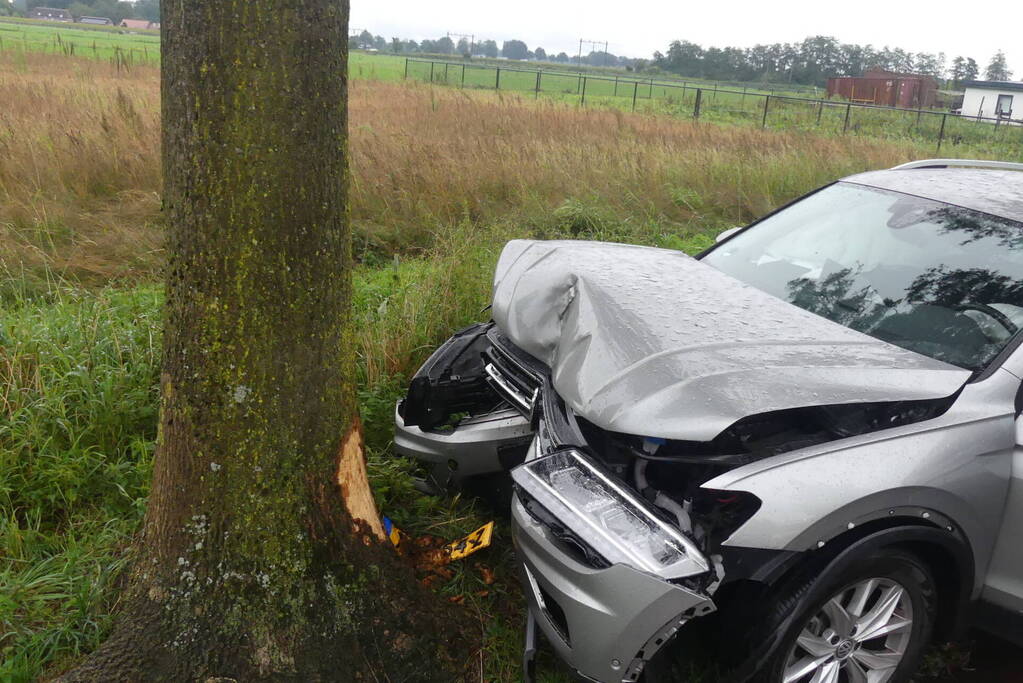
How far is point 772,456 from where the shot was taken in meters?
2.39

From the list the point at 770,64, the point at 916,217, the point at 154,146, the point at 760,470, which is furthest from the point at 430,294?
the point at 770,64

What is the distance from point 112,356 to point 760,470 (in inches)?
130

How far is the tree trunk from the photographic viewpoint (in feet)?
7.22

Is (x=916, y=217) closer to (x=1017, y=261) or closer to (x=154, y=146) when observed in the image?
(x=1017, y=261)

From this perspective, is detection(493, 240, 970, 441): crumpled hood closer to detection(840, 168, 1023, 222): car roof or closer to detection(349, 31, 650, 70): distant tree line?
detection(840, 168, 1023, 222): car roof

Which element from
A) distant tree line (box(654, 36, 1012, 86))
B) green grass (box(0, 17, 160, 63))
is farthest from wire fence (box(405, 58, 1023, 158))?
distant tree line (box(654, 36, 1012, 86))

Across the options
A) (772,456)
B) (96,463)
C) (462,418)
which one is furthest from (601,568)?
(96,463)

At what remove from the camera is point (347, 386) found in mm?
2611

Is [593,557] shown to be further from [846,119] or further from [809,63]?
[809,63]

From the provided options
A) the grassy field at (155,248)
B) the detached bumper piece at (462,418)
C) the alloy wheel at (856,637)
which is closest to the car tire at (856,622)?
the alloy wheel at (856,637)

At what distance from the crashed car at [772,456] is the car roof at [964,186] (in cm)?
6

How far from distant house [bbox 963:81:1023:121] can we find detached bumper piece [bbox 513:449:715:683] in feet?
185

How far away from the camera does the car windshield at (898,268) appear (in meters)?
2.97

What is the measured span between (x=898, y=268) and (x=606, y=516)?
186cm
